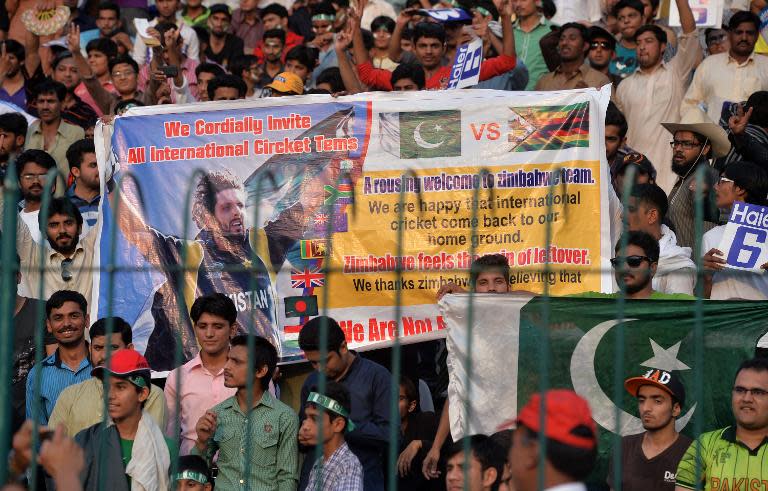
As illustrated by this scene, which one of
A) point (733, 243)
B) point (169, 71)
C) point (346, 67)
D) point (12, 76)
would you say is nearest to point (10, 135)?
point (169, 71)

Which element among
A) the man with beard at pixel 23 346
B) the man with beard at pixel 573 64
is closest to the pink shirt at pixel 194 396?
the man with beard at pixel 23 346

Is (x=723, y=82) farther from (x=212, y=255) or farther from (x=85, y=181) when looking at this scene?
(x=85, y=181)

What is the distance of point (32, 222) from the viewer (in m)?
9.20

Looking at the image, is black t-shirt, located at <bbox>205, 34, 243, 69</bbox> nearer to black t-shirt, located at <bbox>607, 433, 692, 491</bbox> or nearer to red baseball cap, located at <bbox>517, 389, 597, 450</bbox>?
black t-shirt, located at <bbox>607, 433, 692, 491</bbox>

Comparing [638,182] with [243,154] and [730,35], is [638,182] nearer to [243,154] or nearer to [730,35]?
[243,154]

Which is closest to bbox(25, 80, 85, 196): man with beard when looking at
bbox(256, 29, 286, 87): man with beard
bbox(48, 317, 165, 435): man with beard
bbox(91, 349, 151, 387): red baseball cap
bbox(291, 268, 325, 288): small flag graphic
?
bbox(256, 29, 286, 87): man with beard

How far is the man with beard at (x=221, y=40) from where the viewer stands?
13711mm

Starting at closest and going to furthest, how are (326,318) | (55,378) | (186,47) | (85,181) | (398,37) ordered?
(326,318) < (55,378) < (85,181) < (398,37) < (186,47)

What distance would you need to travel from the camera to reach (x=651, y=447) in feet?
20.6

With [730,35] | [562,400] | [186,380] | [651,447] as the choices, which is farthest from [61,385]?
[730,35]

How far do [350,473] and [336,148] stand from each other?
2493mm

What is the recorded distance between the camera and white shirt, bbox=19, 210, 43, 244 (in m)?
9.07

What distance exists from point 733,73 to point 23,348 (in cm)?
590

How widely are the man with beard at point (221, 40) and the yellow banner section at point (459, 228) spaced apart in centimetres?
573
